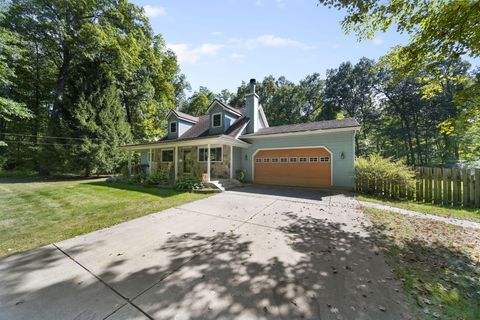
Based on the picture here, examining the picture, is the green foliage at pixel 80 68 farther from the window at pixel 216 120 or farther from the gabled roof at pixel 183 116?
the window at pixel 216 120

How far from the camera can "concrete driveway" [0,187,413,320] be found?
6.61 ft

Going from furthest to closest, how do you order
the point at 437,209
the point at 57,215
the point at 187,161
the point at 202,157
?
the point at 187,161 → the point at 202,157 → the point at 437,209 → the point at 57,215

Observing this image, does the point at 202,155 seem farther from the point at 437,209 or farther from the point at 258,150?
the point at 437,209

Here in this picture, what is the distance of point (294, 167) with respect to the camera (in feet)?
35.6

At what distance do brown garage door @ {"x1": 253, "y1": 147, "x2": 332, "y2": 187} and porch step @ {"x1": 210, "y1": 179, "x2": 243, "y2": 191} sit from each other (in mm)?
1664

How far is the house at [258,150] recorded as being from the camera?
9.71 metres

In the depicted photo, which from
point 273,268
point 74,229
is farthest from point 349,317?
point 74,229

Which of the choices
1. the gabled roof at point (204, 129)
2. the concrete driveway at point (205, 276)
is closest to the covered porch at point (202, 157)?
the gabled roof at point (204, 129)

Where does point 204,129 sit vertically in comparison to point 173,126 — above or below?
below

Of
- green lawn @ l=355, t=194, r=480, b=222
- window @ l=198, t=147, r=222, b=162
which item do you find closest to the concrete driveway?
green lawn @ l=355, t=194, r=480, b=222

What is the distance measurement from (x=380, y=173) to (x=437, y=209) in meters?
2.33

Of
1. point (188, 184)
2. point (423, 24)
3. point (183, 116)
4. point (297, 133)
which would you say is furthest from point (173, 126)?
point (423, 24)

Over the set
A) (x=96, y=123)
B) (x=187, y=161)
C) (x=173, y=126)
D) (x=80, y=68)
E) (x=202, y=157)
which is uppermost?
(x=80, y=68)

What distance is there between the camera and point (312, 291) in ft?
7.61
